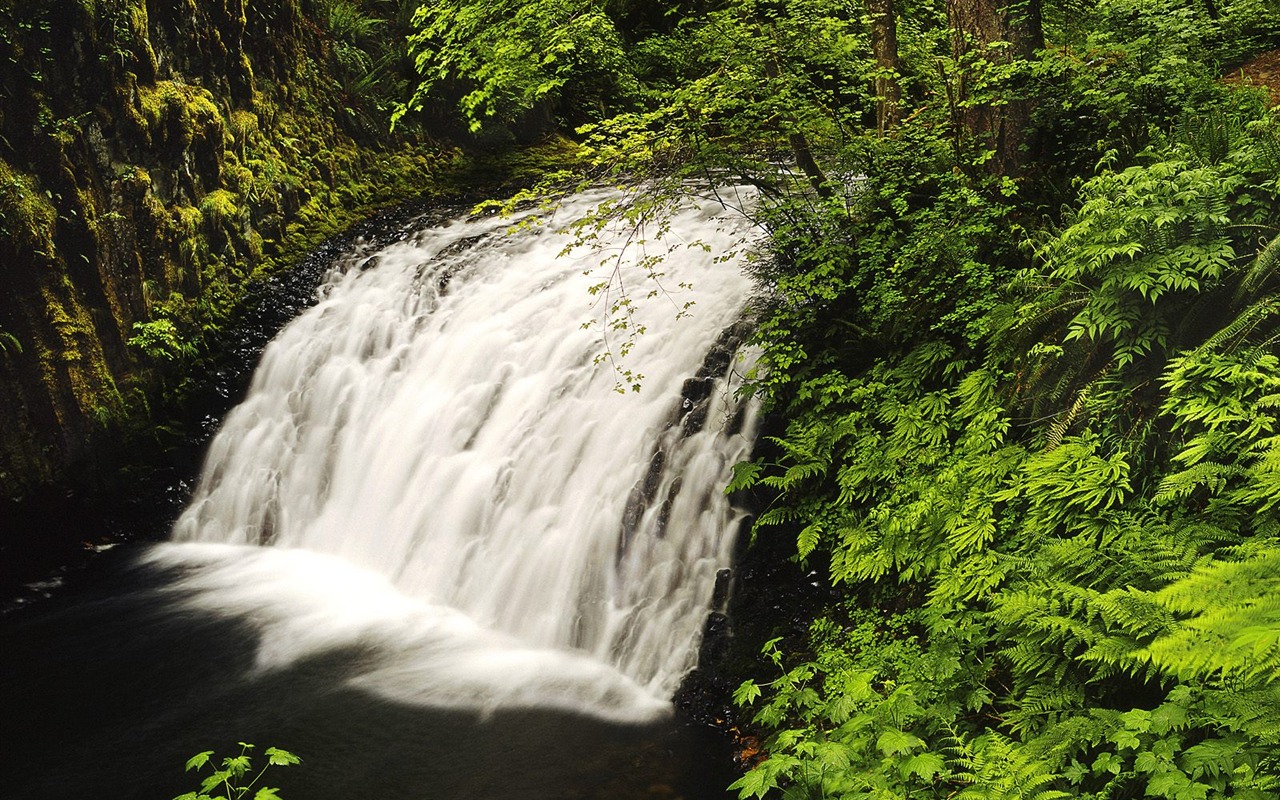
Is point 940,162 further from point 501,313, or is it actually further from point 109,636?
point 109,636

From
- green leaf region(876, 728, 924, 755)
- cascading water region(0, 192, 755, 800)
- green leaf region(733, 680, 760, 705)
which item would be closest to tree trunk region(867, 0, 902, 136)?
cascading water region(0, 192, 755, 800)

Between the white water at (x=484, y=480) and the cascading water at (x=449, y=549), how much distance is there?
0.08 ft

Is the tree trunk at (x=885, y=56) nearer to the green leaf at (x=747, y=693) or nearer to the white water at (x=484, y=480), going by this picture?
the white water at (x=484, y=480)

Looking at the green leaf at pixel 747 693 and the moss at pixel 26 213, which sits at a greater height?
the moss at pixel 26 213

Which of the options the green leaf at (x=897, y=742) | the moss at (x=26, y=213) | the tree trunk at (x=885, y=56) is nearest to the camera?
the green leaf at (x=897, y=742)

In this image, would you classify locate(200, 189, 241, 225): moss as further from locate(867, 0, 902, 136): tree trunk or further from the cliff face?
locate(867, 0, 902, 136): tree trunk

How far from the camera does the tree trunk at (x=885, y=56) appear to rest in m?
7.52

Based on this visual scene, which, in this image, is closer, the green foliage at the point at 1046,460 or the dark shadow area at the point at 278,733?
the green foliage at the point at 1046,460

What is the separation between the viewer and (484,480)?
7.86 metres

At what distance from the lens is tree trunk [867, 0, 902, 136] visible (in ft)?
24.7

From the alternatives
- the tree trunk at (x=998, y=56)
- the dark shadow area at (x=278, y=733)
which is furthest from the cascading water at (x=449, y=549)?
the tree trunk at (x=998, y=56)

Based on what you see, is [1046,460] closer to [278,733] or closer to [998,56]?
[998,56]

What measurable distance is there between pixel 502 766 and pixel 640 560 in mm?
1878

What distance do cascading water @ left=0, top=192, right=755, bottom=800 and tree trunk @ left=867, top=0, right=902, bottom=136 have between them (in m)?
1.73
